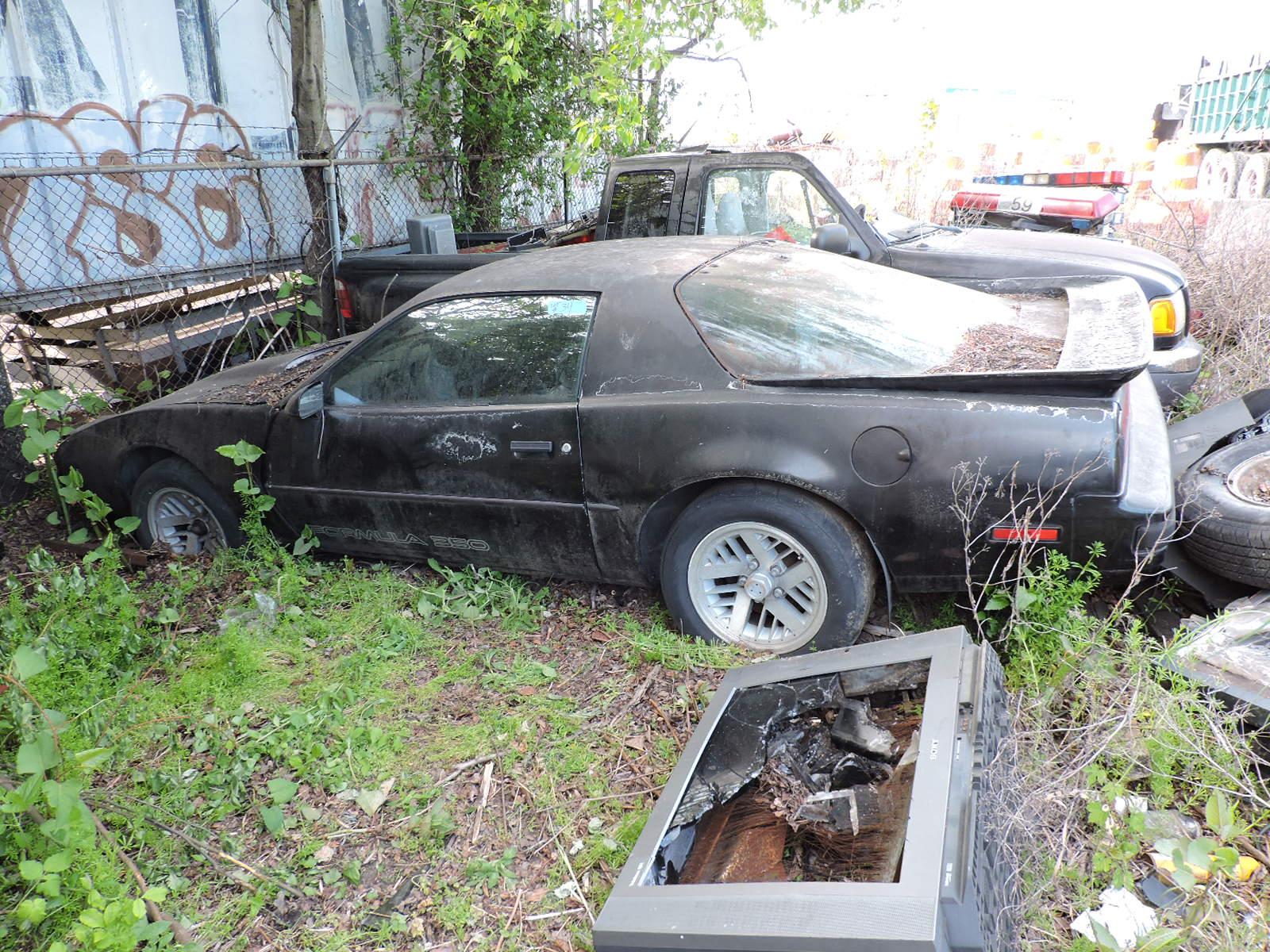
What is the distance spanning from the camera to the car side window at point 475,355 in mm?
3781

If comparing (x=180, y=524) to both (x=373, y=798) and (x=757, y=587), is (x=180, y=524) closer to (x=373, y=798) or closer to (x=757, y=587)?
(x=373, y=798)

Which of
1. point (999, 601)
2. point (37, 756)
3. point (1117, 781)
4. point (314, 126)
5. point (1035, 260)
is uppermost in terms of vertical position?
point (314, 126)

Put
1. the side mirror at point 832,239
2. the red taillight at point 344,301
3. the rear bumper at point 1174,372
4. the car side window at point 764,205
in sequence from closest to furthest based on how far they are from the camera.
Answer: the rear bumper at point 1174,372 < the side mirror at point 832,239 < the car side window at point 764,205 < the red taillight at point 344,301

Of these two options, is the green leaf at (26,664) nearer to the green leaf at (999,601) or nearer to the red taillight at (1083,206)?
the green leaf at (999,601)

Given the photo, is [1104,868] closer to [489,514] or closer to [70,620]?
[489,514]

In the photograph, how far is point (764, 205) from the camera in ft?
20.6

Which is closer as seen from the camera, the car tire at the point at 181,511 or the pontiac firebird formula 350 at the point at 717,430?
the pontiac firebird formula 350 at the point at 717,430

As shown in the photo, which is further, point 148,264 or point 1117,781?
point 148,264

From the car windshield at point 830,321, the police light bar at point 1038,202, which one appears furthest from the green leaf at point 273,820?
the police light bar at point 1038,202

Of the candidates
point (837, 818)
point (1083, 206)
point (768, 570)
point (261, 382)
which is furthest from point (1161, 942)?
point (1083, 206)

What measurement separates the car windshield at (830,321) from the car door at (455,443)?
0.59m

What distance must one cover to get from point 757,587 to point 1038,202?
825cm

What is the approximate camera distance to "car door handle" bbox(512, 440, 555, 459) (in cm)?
370

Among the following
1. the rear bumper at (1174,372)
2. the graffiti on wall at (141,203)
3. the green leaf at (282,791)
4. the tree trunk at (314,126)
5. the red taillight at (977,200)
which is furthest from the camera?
the red taillight at (977,200)
